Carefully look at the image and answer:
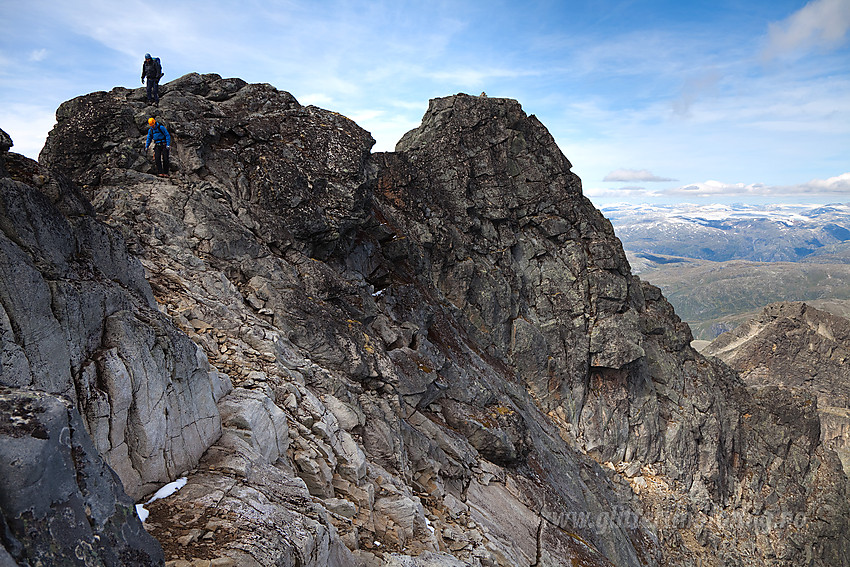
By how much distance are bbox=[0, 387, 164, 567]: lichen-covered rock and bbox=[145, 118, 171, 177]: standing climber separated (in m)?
20.2

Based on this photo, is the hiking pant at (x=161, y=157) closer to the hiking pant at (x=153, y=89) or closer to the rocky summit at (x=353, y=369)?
the rocky summit at (x=353, y=369)

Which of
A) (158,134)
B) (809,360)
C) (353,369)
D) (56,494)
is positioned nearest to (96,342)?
(56,494)

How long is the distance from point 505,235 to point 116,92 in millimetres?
34238

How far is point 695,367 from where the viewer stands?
5356 centimetres

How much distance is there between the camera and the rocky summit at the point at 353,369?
10.1 meters

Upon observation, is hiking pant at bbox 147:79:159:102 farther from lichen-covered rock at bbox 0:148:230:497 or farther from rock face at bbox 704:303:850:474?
rock face at bbox 704:303:850:474

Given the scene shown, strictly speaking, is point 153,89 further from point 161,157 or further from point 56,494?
point 56,494

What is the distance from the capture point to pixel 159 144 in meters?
23.4

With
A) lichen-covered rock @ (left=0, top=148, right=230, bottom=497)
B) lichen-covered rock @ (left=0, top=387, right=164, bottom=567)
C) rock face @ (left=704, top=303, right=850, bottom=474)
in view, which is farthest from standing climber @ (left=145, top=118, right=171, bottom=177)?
rock face @ (left=704, top=303, right=850, bottom=474)

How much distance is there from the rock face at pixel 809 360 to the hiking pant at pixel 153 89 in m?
136

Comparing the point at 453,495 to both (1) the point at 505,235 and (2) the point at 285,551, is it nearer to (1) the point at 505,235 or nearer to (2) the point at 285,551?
(2) the point at 285,551

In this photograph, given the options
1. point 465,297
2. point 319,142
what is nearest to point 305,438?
point 319,142

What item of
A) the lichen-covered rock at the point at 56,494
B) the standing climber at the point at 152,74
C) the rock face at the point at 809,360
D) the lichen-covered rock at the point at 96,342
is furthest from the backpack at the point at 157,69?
the rock face at the point at 809,360

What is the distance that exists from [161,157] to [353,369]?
14.6m
